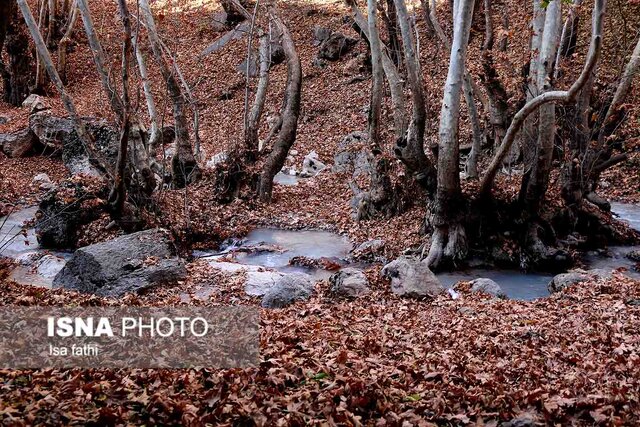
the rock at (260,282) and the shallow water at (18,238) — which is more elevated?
the rock at (260,282)

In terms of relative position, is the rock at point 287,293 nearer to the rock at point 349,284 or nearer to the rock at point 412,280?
the rock at point 349,284

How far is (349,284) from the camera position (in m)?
8.88

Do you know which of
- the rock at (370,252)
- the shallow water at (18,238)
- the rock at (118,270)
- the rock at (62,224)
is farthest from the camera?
the rock at (62,224)

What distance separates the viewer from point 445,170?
412 inches

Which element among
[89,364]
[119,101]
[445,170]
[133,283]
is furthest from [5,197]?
[89,364]

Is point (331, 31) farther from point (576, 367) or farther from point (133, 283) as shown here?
point (576, 367)

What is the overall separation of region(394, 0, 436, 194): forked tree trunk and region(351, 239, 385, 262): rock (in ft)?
4.98

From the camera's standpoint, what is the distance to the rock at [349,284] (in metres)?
8.78

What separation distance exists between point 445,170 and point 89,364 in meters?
7.51

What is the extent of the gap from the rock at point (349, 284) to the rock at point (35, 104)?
1583cm

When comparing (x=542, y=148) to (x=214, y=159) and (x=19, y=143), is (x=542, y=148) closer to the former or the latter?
(x=214, y=159)

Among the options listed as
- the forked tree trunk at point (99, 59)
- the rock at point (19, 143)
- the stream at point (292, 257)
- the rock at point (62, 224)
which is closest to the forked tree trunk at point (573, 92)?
the stream at point (292, 257)

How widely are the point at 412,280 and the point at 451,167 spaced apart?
2.53 metres

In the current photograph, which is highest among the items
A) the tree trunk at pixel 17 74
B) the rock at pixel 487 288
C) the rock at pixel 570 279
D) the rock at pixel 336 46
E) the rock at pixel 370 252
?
the rock at pixel 336 46
